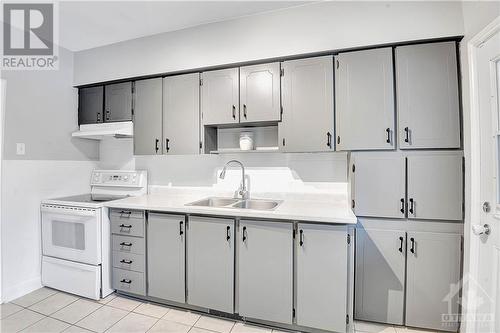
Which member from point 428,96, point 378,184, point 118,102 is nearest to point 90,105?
point 118,102

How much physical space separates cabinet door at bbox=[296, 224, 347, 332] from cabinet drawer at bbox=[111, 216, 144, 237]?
55.5 inches

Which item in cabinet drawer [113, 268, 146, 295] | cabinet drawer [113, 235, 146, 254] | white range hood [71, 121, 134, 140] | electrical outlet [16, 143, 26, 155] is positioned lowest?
cabinet drawer [113, 268, 146, 295]

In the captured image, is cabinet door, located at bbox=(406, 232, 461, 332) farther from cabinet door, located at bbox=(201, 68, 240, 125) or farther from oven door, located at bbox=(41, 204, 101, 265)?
oven door, located at bbox=(41, 204, 101, 265)

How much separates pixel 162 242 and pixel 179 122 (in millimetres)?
1147

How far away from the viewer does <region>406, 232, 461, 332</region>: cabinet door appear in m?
1.67

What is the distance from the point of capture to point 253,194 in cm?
241

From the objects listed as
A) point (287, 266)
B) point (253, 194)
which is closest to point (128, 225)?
point (253, 194)

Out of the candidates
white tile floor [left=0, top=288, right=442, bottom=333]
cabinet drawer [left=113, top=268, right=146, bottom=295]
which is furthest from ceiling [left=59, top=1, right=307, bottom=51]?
white tile floor [left=0, top=288, right=442, bottom=333]

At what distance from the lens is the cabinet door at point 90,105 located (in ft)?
8.67

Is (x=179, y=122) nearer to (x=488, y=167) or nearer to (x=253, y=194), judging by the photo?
(x=253, y=194)

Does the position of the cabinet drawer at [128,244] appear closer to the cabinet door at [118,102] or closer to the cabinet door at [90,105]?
the cabinet door at [118,102]

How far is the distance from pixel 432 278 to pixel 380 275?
1.13 feet

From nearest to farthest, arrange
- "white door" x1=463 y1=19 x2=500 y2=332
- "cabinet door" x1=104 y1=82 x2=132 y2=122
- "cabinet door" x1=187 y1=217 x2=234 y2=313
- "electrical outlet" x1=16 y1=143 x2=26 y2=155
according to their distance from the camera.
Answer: "white door" x1=463 y1=19 x2=500 y2=332
"cabinet door" x1=187 y1=217 x2=234 y2=313
"electrical outlet" x1=16 y1=143 x2=26 y2=155
"cabinet door" x1=104 y1=82 x2=132 y2=122

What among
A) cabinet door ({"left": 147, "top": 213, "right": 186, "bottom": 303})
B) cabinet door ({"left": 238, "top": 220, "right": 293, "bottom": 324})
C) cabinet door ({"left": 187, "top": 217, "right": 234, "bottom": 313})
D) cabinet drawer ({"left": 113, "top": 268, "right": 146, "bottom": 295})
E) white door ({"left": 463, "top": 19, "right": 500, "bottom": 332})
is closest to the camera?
white door ({"left": 463, "top": 19, "right": 500, "bottom": 332})
